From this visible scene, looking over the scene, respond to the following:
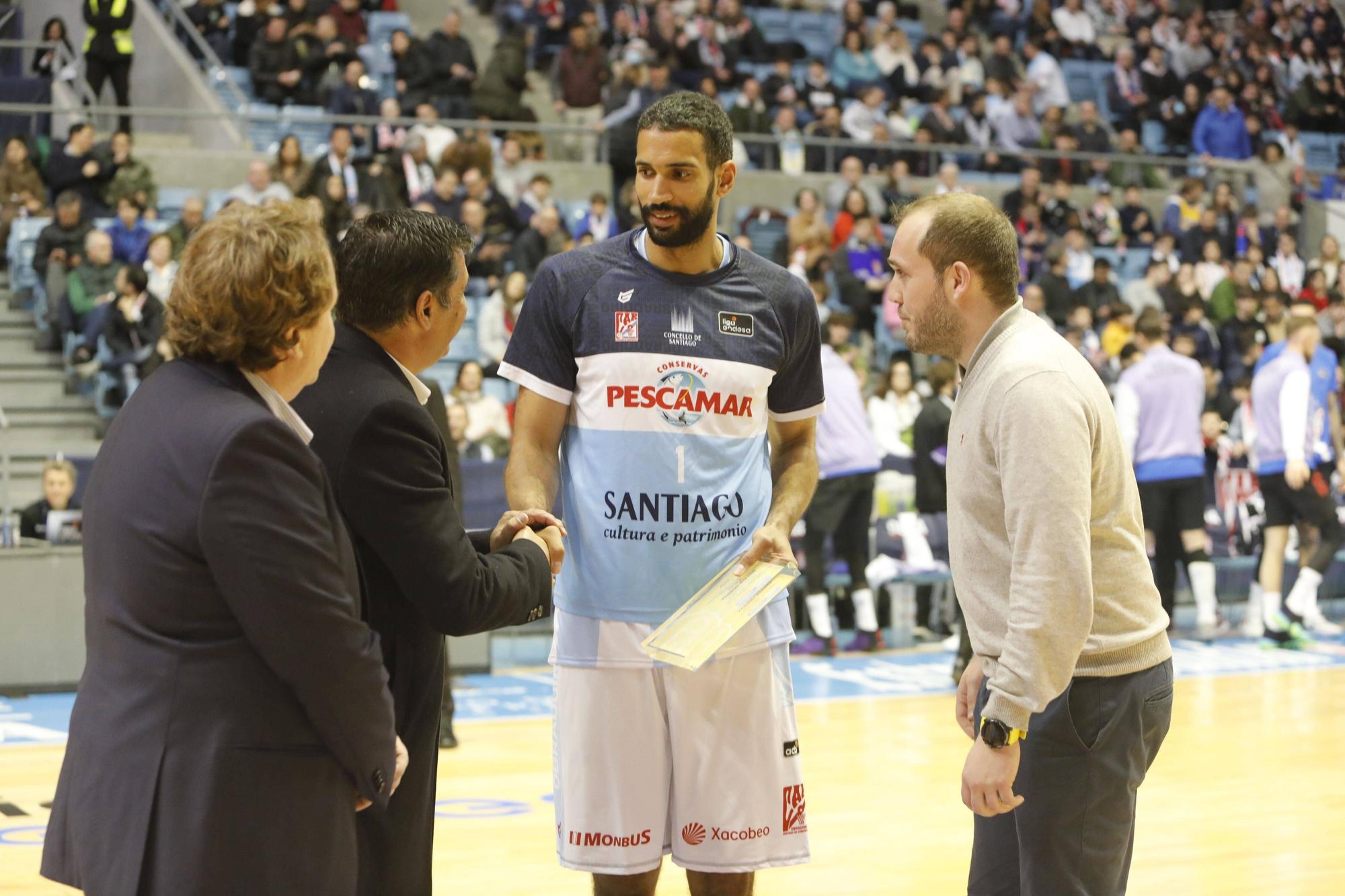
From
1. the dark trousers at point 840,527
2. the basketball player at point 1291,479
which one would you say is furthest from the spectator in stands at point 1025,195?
the dark trousers at point 840,527

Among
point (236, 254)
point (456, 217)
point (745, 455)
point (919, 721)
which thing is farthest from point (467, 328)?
point (236, 254)

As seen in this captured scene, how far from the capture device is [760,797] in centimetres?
356

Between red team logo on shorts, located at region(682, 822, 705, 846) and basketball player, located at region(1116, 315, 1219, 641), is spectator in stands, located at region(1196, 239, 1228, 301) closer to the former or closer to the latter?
basketball player, located at region(1116, 315, 1219, 641)

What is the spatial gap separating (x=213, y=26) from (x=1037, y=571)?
46.2ft

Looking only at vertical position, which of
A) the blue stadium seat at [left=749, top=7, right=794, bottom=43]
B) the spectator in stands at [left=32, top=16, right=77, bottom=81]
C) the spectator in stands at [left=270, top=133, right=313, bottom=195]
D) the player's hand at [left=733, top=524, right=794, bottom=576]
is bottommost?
the player's hand at [left=733, top=524, right=794, bottom=576]

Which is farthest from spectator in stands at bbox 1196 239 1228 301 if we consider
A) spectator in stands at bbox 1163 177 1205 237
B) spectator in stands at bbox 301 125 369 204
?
spectator in stands at bbox 301 125 369 204

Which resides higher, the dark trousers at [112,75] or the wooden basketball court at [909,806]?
the dark trousers at [112,75]

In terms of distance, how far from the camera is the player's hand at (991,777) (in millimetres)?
2748

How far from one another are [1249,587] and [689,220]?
30.2ft

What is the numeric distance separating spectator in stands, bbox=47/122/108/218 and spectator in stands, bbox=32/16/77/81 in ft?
9.08

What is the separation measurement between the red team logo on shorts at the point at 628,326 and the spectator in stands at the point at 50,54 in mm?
12629

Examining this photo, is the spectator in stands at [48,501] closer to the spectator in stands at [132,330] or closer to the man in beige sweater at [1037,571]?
the spectator in stands at [132,330]

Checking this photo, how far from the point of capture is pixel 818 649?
9758 millimetres

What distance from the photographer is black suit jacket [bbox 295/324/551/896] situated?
8.61ft
